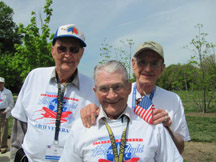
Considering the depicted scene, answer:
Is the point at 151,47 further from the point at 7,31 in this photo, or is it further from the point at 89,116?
the point at 7,31

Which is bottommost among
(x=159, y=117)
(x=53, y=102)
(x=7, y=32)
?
(x=159, y=117)

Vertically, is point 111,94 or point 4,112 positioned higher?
point 111,94

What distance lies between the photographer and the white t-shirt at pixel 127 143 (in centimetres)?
177

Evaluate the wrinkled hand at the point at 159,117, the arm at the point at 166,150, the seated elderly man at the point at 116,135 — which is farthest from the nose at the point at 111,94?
the arm at the point at 166,150

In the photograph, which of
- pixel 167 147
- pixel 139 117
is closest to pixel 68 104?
pixel 139 117

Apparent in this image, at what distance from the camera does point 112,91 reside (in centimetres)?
187

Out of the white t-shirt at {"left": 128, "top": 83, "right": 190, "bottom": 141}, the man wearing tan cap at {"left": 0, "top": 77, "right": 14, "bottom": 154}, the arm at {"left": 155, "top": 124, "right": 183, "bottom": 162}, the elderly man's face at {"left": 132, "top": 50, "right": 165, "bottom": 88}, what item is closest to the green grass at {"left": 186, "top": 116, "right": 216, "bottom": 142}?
the white t-shirt at {"left": 128, "top": 83, "right": 190, "bottom": 141}

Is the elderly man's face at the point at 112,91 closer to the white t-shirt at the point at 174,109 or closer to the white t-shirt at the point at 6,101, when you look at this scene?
the white t-shirt at the point at 174,109

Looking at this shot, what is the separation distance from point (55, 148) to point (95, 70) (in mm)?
926

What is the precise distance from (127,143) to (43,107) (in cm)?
105

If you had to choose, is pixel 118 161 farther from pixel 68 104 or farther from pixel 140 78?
pixel 140 78

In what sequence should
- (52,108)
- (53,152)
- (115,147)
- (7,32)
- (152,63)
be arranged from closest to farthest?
(115,147) < (53,152) < (52,108) < (152,63) < (7,32)

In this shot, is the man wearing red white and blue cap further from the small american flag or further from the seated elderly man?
the small american flag

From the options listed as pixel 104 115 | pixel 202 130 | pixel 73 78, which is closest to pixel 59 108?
pixel 73 78
